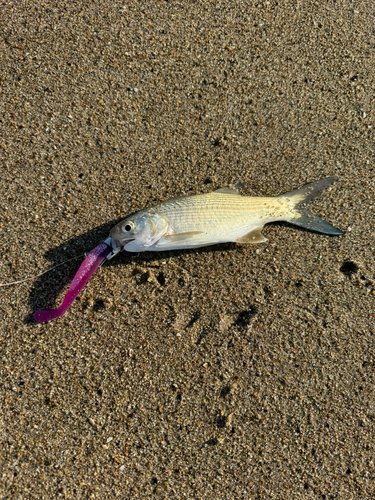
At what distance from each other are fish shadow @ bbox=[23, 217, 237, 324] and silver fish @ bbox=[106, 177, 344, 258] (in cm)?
17

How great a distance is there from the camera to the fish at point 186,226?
262 cm

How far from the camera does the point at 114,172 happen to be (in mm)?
2945

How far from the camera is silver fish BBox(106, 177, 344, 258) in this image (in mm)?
2648

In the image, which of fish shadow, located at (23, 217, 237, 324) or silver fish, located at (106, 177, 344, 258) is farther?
fish shadow, located at (23, 217, 237, 324)

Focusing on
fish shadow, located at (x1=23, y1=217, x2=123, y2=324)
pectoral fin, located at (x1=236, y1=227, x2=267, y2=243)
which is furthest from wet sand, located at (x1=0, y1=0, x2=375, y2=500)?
pectoral fin, located at (x1=236, y1=227, x2=267, y2=243)

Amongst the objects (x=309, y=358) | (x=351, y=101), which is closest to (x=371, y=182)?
(x=351, y=101)

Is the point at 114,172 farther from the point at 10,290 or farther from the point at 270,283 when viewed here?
the point at 270,283

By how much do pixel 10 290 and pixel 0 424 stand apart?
3.79 feet

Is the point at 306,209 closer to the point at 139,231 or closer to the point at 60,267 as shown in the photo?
the point at 139,231

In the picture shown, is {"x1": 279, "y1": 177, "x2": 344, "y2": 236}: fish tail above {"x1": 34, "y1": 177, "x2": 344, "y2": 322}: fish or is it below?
below

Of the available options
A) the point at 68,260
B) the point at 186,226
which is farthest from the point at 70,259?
the point at 186,226

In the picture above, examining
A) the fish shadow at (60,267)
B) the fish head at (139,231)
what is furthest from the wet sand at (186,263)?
the fish head at (139,231)

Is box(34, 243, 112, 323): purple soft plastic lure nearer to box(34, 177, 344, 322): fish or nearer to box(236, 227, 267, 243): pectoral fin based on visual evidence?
box(34, 177, 344, 322): fish

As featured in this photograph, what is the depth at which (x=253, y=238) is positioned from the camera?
2.84 m
